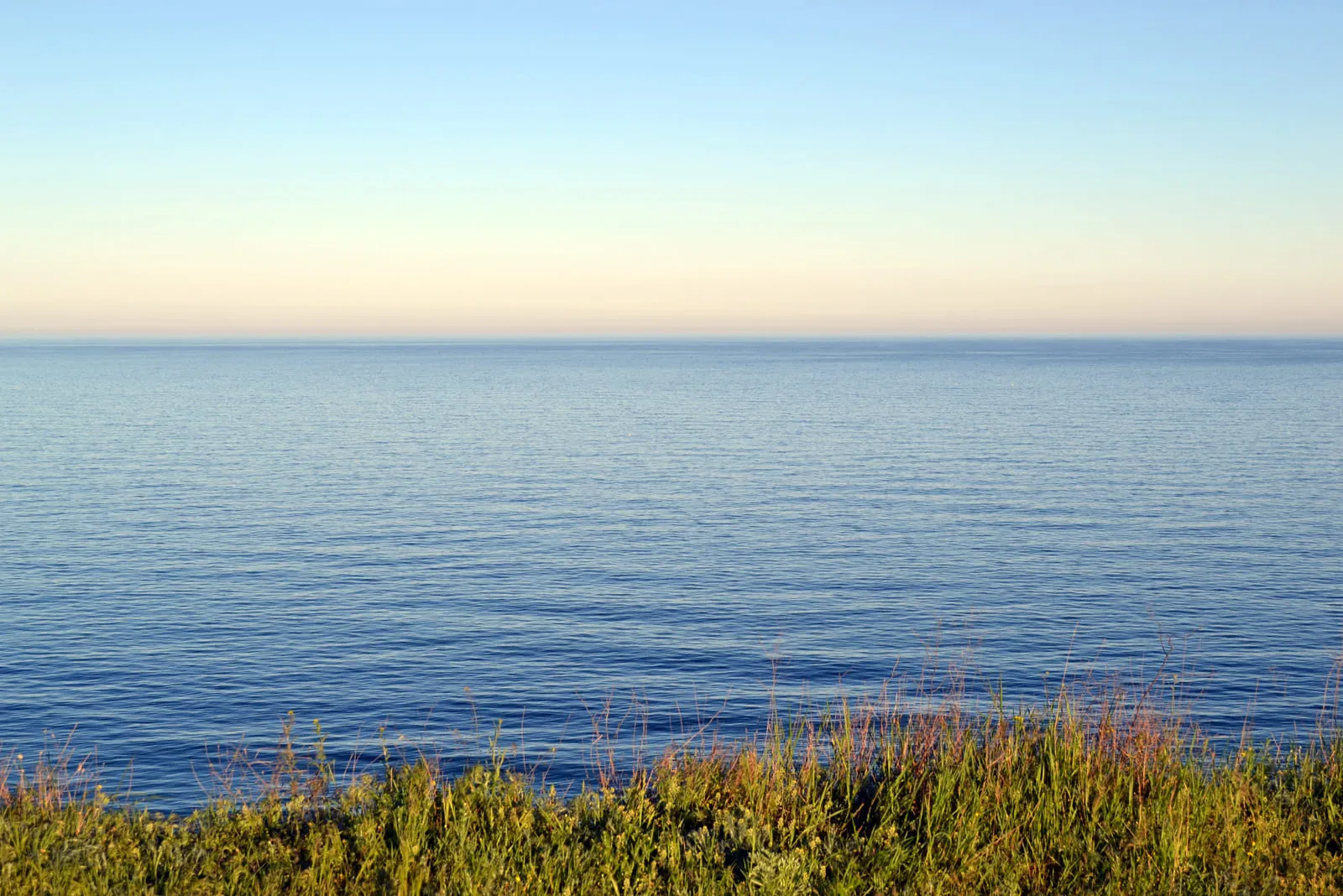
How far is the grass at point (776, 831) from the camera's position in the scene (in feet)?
38.4

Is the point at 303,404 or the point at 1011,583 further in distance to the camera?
the point at 303,404

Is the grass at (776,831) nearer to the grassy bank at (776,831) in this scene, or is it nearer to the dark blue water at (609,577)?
the grassy bank at (776,831)

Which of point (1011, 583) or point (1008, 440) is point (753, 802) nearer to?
point (1011, 583)

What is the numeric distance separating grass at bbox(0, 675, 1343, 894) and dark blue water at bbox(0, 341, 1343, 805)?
14.7 m

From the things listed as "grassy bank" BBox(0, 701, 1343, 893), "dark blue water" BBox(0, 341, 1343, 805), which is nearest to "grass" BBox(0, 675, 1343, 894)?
"grassy bank" BBox(0, 701, 1343, 893)

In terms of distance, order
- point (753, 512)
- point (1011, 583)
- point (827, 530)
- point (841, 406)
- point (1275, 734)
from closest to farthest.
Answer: point (1275, 734), point (1011, 583), point (827, 530), point (753, 512), point (841, 406)

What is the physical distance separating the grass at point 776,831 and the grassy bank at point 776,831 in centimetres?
3

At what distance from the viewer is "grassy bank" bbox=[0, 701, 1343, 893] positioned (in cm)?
1172

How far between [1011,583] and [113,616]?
3425 centimetres

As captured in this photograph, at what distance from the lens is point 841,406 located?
15288 cm

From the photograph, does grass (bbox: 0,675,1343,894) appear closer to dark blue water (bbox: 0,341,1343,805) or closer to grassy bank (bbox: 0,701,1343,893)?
grassy bank (bbox: 0,701,1343,893)

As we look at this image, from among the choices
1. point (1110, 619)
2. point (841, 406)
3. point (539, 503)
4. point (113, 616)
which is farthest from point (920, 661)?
point (841, 406)

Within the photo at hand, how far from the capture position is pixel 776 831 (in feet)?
42.5

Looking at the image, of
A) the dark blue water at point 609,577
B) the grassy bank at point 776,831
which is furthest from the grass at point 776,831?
the dark blue water at point 609,577
